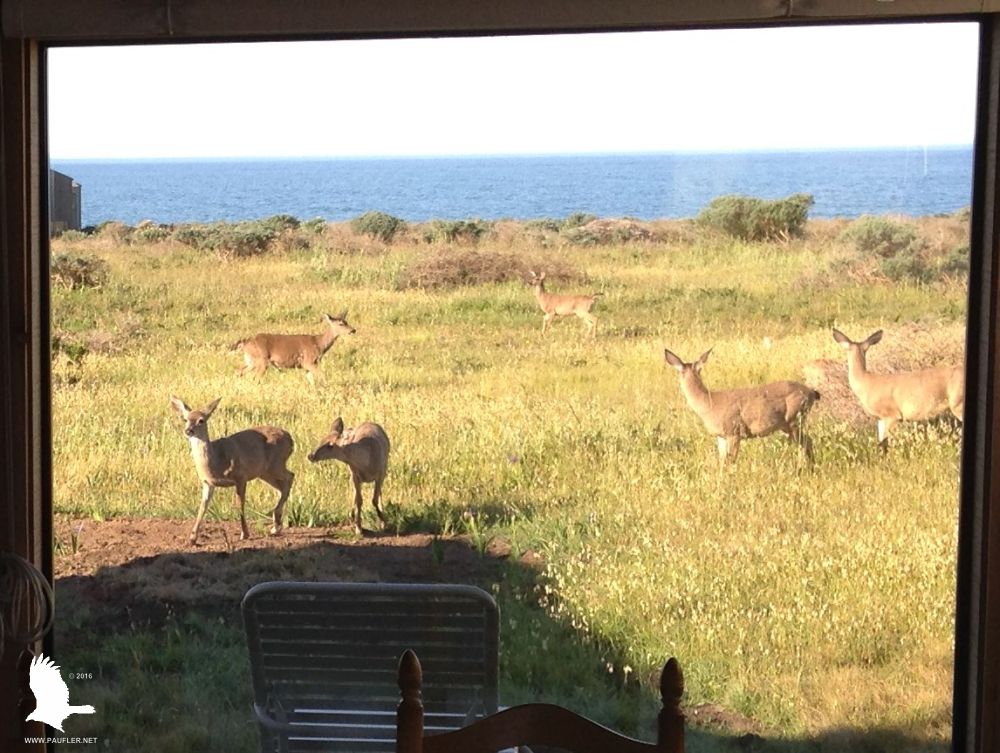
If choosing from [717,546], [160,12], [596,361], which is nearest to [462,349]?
[596,361]

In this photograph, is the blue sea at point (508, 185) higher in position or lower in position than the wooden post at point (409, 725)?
higher

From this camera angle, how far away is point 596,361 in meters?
3.15

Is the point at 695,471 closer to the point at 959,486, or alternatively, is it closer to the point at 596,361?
the point at 596,361

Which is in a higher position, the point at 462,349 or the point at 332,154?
the point at 332,154

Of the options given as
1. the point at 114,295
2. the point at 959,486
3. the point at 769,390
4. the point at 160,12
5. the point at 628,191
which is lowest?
the point at 959,486

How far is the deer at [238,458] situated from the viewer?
124 inches

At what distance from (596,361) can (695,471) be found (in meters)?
0.34

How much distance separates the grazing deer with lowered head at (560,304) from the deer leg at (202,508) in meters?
0.86

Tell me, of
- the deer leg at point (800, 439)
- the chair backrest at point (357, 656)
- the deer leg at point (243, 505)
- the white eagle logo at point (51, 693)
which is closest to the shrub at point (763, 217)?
the deer leg at point (800, 439)

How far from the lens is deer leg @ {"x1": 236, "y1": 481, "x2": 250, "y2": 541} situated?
10.4ft

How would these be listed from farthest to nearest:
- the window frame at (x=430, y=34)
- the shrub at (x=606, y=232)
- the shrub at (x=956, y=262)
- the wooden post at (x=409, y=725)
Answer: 1. the shrub at (x=606, y=232)
2. the shrub at (x=956, y=262)
3. the window frame at (x=430, y=34)
4. the wooden post at (x=409, y=725)

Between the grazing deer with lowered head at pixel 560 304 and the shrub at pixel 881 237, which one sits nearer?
the shrub at pixel 881 237

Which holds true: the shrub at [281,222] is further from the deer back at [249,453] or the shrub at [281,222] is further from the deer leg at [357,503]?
the deer leg at [357,503]

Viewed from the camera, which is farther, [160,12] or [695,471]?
[695,471]
